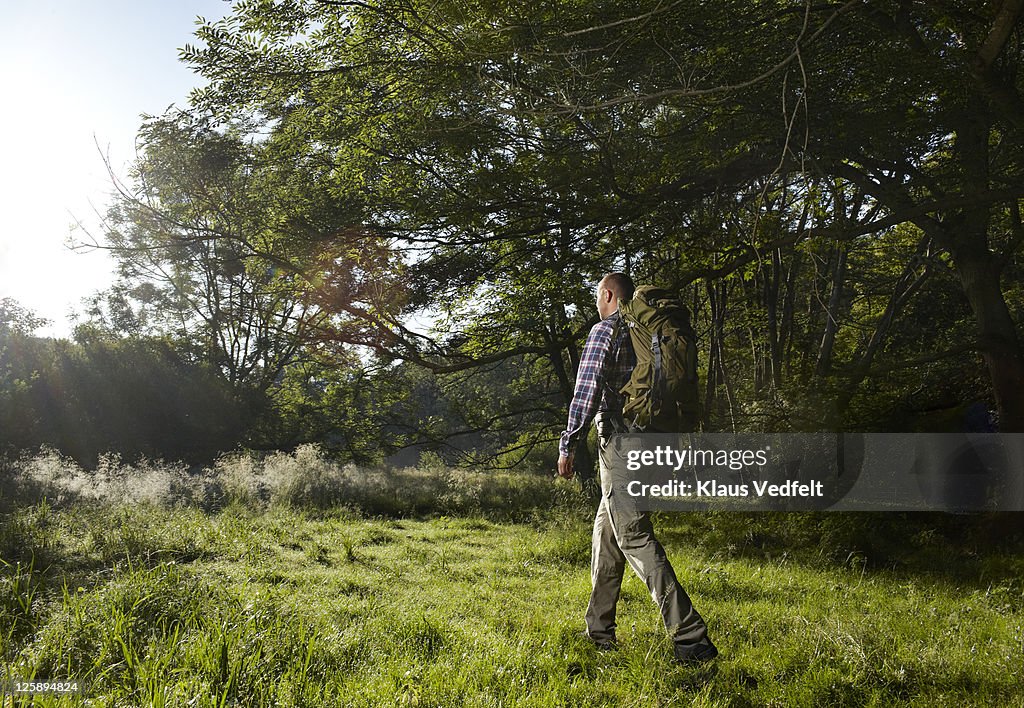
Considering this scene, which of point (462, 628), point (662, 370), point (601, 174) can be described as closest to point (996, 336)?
point (601, 174)

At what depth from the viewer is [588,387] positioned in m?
3.83

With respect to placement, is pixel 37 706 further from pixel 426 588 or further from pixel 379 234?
pixel 379 234

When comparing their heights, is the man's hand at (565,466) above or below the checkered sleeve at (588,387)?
below

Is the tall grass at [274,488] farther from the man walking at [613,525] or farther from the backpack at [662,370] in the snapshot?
the backpack at [662,370]

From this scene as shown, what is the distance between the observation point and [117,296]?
29656 mm

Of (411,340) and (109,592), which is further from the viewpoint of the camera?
(411,340)

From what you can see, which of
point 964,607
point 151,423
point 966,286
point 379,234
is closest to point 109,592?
A: point 379,234

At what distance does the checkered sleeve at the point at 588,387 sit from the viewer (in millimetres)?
3758

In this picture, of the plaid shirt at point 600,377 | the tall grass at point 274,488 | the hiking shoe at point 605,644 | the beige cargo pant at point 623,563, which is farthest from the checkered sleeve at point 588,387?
the tall grass at point 274,488

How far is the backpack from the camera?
11.6ft

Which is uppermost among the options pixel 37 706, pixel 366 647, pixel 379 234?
pixel 379 234

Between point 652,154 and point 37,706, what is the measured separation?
244 inches

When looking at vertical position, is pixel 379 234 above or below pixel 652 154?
below

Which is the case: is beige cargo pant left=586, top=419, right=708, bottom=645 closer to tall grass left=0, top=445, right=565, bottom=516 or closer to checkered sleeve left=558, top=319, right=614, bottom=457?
checkered sleeve left=558, top=319, right=614, bottom=457
